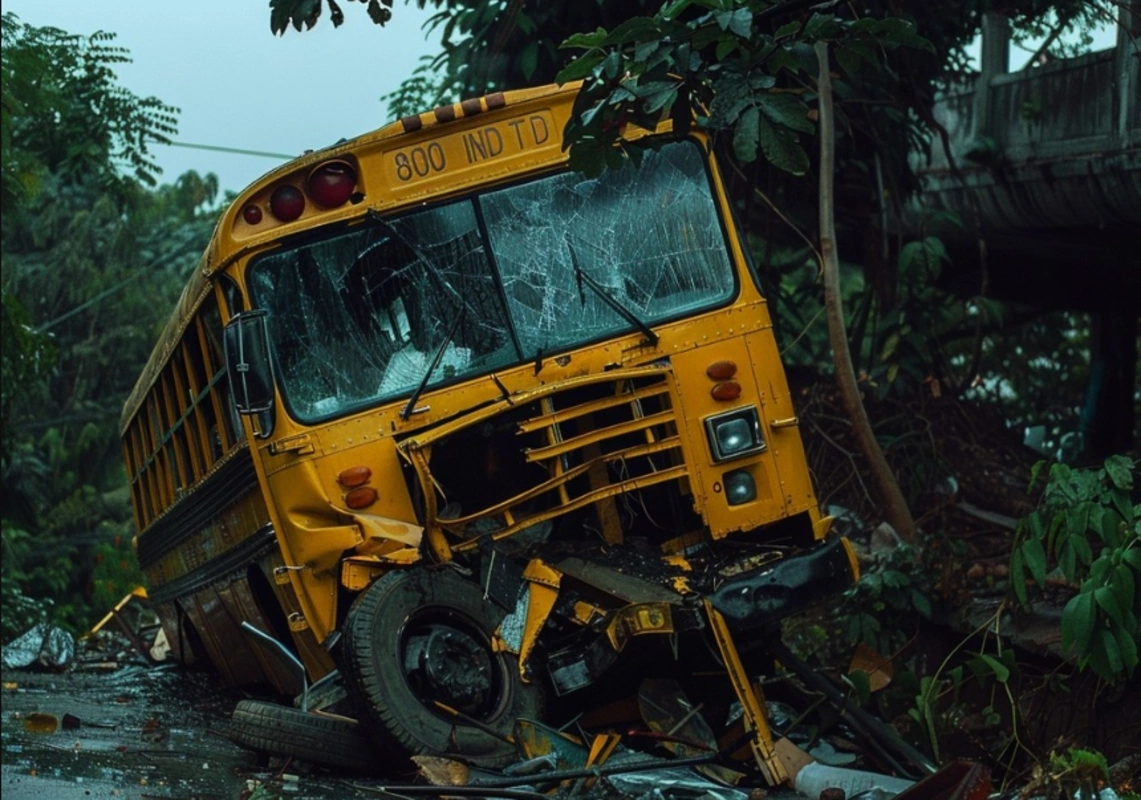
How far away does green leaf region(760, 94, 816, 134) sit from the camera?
4.64 m

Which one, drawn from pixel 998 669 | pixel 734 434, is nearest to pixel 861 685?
pixel 998 669

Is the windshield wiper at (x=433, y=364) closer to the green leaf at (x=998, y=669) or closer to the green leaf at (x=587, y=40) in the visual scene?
the green leaf at (x=587, y=40)

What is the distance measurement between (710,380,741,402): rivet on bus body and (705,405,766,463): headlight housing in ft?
0.22

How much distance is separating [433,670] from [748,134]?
8.45 ft

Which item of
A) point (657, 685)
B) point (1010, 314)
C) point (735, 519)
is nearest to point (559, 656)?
point (657, 685)

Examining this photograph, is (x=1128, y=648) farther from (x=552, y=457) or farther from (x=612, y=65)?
(x=612, y=65)

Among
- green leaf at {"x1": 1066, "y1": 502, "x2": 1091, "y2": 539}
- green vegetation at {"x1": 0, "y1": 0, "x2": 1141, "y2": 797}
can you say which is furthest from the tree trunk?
green leaf at {"x1": 1066, "y1": 502, "x2": 1091, "y2": 539}

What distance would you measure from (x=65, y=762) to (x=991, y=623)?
4.05 metres

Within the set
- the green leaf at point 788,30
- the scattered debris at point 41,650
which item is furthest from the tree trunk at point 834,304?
the scattered debris at point 41,650

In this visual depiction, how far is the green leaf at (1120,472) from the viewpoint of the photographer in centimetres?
624

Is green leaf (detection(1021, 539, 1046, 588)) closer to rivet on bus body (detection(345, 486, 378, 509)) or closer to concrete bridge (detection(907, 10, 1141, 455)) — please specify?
rivet on bus body (detection(345, 486, 378, 509))

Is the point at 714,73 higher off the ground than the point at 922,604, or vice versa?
the point at 714,73

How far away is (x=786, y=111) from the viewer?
472cm

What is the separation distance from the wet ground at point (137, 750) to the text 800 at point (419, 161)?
2.51m
